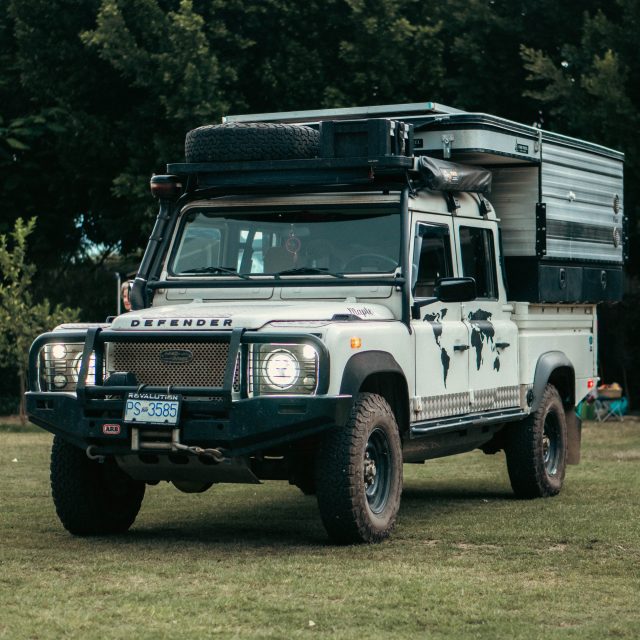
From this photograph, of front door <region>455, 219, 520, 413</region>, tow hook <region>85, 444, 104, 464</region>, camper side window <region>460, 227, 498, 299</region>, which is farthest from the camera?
camper side window <region>460, 227, 498, 299</region>

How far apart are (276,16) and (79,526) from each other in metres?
17.1

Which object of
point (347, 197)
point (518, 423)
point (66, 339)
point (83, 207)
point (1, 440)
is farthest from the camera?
point (83, 207)

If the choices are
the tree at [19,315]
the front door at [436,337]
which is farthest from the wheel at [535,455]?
the tree at [19,315]

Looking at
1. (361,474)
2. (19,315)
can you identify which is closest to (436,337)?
(361,474)

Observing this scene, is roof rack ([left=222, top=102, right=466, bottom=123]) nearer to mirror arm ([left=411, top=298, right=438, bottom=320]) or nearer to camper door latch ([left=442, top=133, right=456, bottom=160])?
camper door latch ([left=442, top=133, right=456, bottom=160])

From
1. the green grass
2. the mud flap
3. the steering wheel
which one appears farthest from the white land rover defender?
the green grass

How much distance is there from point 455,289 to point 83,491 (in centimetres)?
275

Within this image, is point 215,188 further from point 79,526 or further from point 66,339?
point 79,526

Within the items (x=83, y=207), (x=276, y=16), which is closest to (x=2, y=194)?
(x=83, y=207)

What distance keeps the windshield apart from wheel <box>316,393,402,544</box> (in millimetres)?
1106

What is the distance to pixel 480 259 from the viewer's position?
36.0 ft

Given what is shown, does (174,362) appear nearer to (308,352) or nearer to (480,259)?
(308,352)

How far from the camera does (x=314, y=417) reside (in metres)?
8.25

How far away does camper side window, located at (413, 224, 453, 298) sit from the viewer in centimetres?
973
